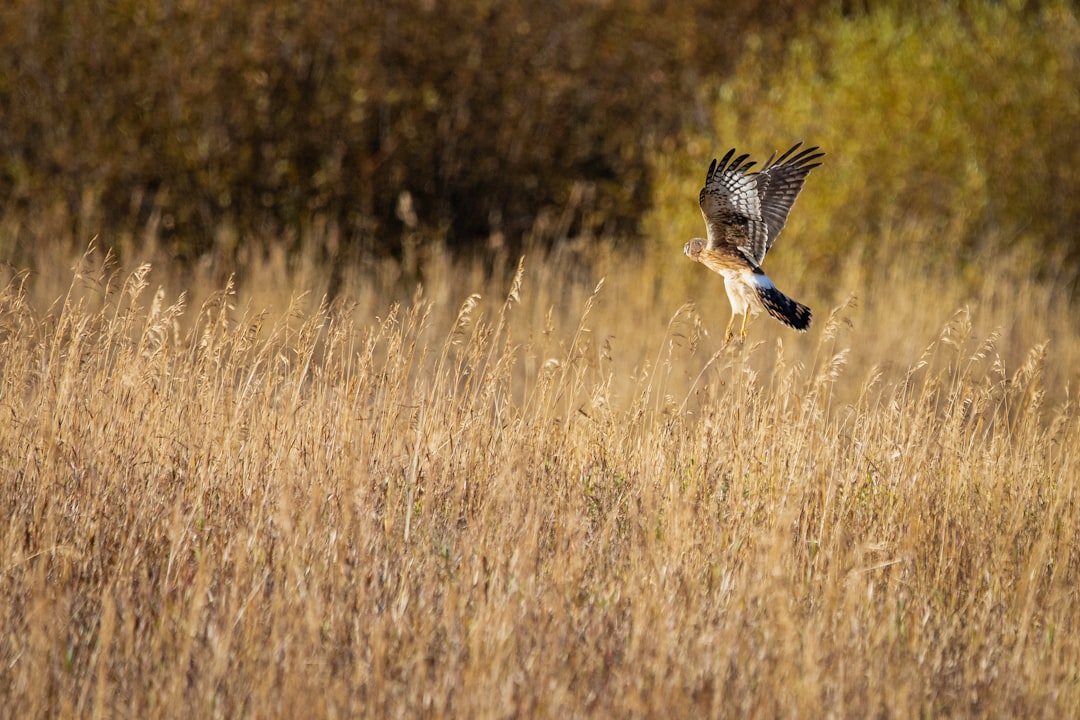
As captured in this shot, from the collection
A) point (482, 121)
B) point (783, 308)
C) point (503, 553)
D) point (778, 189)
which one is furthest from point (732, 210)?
point (482, 121)

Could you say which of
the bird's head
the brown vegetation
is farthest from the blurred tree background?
the bird's head

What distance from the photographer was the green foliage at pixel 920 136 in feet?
38.0

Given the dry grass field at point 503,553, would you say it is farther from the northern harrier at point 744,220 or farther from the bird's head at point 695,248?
the bird's head at point 695,248

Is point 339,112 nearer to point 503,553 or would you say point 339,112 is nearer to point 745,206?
point 745,206

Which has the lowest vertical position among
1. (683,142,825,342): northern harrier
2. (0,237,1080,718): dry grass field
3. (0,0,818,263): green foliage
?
(0,237,1080,718): dry grass field

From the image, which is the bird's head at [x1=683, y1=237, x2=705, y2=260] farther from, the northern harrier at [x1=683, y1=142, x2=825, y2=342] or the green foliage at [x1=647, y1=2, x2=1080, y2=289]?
the green foliage at [x1=647, y1=2, x2=1080, y2=289]

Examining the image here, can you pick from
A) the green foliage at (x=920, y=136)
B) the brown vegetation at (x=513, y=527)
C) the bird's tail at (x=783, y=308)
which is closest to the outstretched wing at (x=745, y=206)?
the bird's tail at (x=783, y=308)

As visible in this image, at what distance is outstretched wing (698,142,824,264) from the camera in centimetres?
614

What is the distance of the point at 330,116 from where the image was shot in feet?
40.1

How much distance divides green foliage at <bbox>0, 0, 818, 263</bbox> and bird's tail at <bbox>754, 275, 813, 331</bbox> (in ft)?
21.3

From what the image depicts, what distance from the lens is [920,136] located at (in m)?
11.7

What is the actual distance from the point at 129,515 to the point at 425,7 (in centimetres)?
877

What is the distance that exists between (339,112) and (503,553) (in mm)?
8746

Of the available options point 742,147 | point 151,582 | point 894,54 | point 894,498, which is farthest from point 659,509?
point 894,54
